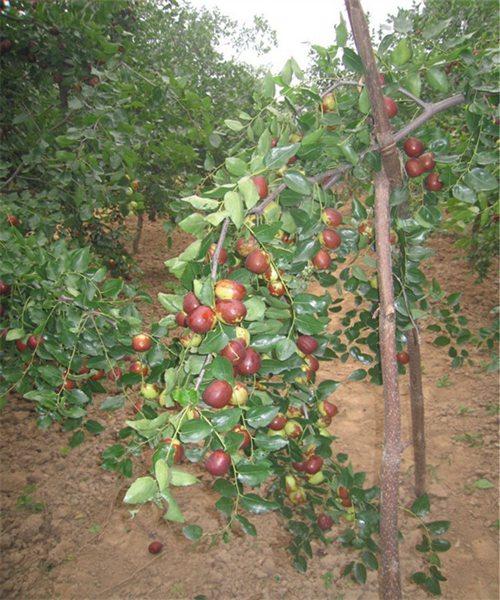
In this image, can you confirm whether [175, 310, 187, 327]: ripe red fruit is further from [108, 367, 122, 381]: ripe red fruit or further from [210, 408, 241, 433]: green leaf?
[108, 367, 122, 381]: ripe red fruit

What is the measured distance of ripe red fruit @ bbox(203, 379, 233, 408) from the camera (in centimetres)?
83

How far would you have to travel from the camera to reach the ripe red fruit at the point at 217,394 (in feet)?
2.73

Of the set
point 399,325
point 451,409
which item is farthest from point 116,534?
point 451,409

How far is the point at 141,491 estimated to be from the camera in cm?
68

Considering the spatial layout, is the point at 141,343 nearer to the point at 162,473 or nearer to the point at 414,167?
the point at 162,473

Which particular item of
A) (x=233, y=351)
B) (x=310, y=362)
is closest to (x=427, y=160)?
(x=310, y=362)

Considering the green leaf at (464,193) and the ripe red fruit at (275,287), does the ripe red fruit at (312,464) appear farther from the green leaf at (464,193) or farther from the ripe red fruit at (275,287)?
the green leaf at (464,193)

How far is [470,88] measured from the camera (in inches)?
49.5

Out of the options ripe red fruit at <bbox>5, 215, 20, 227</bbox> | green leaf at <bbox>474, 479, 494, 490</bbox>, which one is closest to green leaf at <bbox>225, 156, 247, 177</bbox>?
ripe red fruit at <bbox>5, 215, 20, 227</bbox>

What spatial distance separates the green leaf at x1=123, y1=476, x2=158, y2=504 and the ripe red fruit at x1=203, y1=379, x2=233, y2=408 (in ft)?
0.58

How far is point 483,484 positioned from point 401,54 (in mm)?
2854

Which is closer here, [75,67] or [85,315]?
[85,315]

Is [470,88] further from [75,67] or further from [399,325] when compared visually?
[75,67]

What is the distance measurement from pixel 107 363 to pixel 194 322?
70 centimetres
